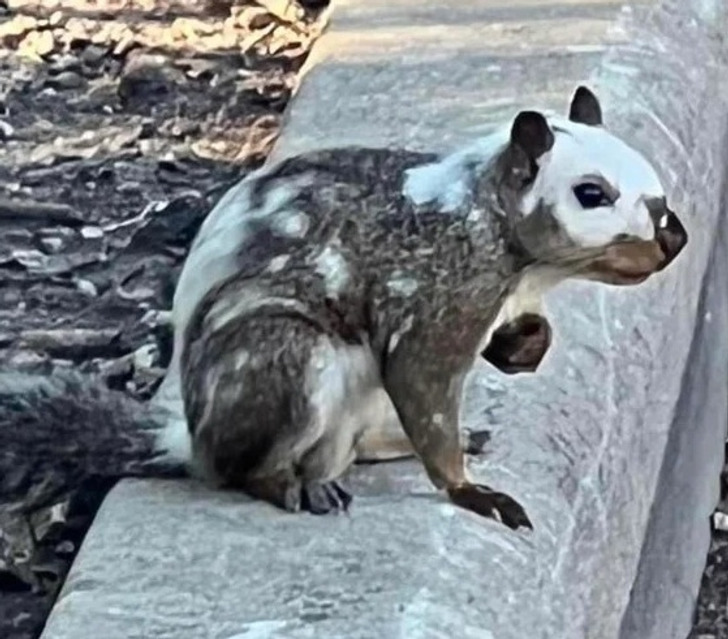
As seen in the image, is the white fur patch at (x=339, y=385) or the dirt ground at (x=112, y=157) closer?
the white fur patch at (x=339, y=385)

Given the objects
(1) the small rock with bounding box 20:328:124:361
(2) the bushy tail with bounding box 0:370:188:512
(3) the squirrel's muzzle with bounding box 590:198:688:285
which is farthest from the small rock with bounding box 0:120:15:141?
(3) the squirrel's muzzle with bounding box 590:198:688:285

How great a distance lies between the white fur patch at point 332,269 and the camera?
2428mm

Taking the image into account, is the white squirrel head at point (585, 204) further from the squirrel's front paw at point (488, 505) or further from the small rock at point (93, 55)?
the small rock at point (93, 55)

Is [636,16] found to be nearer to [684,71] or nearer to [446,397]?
[684,71]

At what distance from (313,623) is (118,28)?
2174 mm

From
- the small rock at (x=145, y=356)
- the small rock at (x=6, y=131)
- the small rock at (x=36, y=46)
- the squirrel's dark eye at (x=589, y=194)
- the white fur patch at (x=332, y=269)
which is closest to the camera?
the squirrel's dark eye at (x=589, y=194)

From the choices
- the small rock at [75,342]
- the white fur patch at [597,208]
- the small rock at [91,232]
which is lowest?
the small rock at [91,232]

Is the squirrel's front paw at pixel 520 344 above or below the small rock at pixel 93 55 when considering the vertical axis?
above

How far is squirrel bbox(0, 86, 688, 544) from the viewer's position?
2352 millimetres

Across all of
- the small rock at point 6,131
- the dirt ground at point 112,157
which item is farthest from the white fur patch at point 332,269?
the small rock at point 6,131

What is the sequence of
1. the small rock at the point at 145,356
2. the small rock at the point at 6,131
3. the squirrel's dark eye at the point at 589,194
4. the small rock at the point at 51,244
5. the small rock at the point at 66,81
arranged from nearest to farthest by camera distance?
the squirrel's dark eye at the point at 589,194 → the small rock at the point at 145,356 → the small rock at the point at 51,244 → the small rock at the point at 6,131 → the small rock at the point at 66,81

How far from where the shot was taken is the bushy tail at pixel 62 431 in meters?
2.75

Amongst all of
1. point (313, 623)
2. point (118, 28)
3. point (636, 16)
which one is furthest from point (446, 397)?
point (118, 28)

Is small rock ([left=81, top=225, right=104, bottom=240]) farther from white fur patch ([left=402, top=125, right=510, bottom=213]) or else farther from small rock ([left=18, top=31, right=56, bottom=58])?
white fur patch ([left=402, top=125, right=510, bottom=213])
